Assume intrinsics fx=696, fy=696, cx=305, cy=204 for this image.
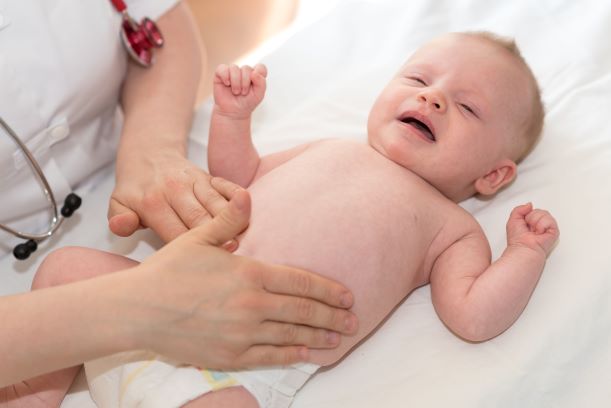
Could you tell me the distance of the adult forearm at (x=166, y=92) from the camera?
1.37 metres

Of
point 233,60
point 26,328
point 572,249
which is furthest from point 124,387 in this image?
point 233,60

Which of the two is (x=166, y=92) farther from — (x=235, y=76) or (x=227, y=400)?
(x=227, y=400)

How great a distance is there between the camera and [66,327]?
0.89 meters

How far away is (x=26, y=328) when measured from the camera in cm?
89

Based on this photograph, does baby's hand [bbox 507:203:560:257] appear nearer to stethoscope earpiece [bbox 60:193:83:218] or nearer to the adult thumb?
the adult thumb

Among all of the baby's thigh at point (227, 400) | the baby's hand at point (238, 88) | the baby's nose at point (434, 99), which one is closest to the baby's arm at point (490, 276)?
the baby's nose at point (434, 99)

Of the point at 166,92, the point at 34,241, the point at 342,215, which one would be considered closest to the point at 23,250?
the point at 34,241

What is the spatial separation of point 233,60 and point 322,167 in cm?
141

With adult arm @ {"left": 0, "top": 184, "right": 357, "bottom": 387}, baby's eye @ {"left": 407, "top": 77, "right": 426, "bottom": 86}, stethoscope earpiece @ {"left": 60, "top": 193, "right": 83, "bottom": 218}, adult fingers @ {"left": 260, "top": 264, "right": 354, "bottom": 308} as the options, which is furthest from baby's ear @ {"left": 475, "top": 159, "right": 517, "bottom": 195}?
stethoscope earpiece @ {"left": 60, "top": 193, "right": 83, "bottom": 218}

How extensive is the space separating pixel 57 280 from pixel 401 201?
0.58 meters

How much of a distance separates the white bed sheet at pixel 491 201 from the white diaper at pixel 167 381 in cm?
5

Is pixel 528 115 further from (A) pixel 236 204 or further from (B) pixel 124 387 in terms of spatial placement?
(B) pixel 124 387

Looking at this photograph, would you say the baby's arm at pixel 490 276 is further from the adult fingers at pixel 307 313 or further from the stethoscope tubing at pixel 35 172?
the stethoscope tubing at pixel 35 172

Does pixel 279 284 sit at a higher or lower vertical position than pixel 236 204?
lower
